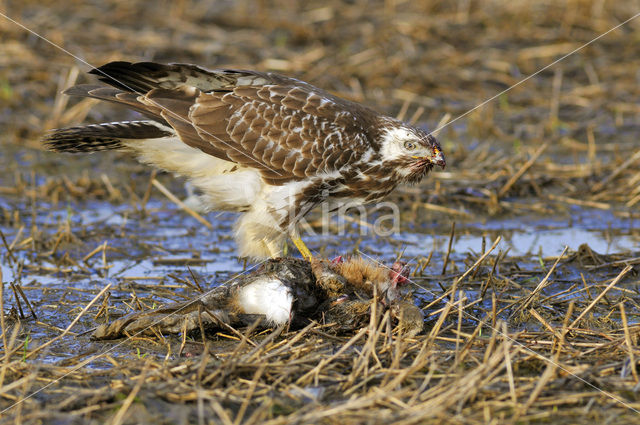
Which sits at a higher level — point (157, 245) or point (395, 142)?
point (395, 142)

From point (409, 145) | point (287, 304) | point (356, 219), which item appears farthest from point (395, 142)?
point (356, 219)

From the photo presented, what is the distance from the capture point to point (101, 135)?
5.47 m

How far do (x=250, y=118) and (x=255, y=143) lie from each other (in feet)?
0.62

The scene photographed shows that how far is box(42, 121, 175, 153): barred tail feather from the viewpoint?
5461 millimetres

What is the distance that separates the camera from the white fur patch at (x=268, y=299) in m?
4.57

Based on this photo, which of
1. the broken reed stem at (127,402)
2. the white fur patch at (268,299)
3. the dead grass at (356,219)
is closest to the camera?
the broken reed stem at (127,402)

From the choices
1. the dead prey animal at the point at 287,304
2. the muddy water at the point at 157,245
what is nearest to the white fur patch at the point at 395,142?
the muddy water at the point at 157,245

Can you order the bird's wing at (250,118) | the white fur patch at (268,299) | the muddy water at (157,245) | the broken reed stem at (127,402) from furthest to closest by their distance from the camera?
the muddy water at (157,245), the bird's wing at (250,118), the white fur patch at (268,299), the broken reed stem at (127,402)

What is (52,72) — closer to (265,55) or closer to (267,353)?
(265,55)

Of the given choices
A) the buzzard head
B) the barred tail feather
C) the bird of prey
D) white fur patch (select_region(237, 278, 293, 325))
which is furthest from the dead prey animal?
the barred tail feather

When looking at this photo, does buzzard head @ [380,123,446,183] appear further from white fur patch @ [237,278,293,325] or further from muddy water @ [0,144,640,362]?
white fur patch @ [237,278,293,325]

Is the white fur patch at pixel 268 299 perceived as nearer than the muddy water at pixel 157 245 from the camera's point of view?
Yes

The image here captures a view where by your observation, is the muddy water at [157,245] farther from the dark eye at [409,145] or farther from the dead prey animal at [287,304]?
the dark eye at [409,145]

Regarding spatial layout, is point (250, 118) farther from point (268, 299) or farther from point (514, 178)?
point (514, 178)
